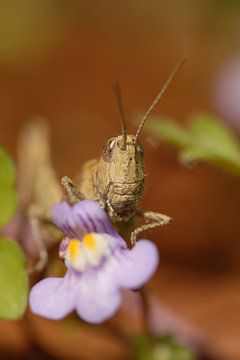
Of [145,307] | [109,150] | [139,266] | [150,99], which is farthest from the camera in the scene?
[150,99]

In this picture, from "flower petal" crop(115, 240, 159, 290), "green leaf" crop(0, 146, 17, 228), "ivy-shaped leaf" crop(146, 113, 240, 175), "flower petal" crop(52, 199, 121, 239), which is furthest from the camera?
"ivy-shaped leaf" crop(146, 113, 240, 175)

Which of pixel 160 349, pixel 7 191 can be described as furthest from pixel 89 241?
pixel 160 349

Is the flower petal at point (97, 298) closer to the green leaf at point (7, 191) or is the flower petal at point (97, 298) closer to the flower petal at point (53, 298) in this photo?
the flower petal at point (53, 298)

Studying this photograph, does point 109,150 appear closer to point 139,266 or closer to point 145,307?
point 139,266

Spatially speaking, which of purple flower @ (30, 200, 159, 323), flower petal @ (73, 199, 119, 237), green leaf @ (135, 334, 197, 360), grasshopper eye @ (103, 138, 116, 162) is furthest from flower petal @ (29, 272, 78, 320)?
green leaf @ (135, 334, 197, 360)

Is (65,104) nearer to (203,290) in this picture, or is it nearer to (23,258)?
(203,290)

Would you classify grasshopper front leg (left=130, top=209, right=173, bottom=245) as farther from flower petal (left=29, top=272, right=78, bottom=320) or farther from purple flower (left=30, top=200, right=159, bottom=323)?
flower petal (left=29, top=272, right=78, bottom=320)
